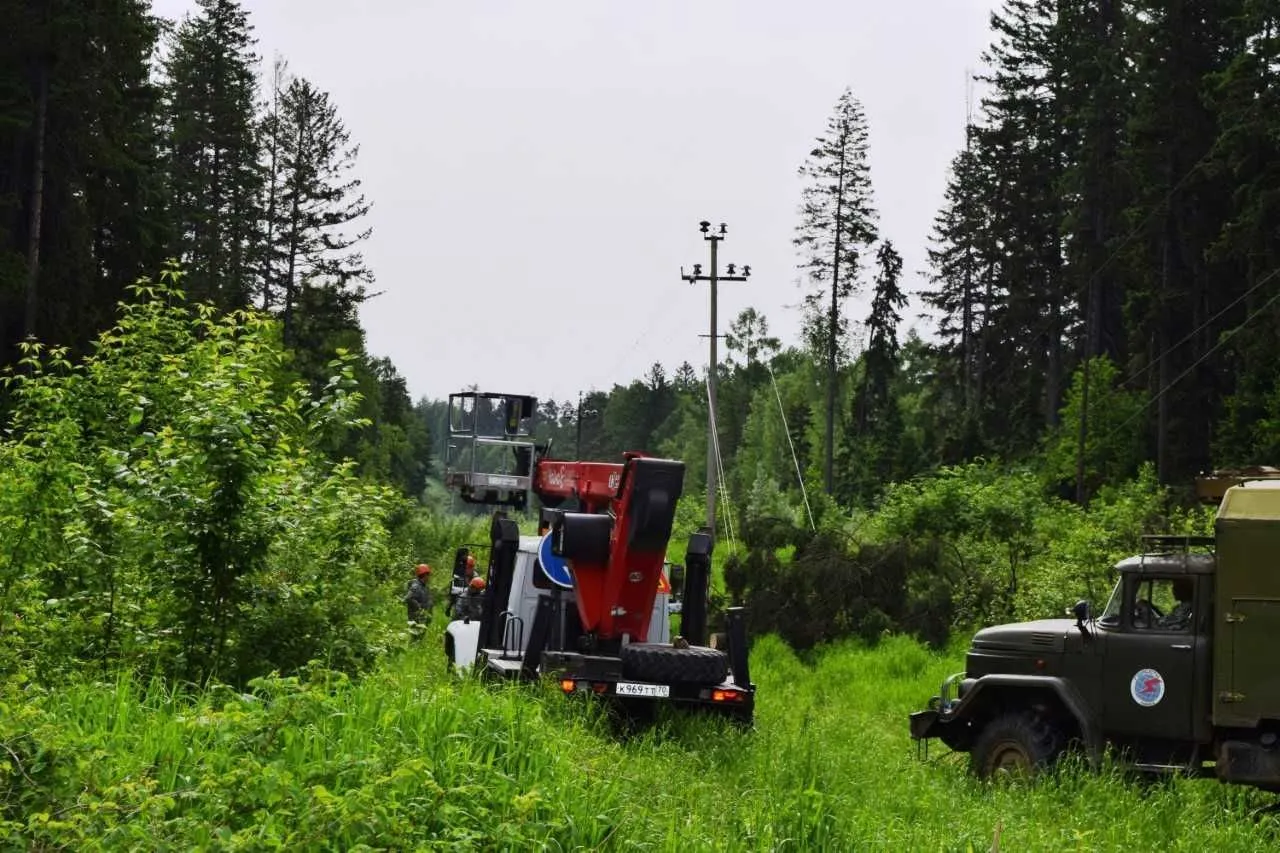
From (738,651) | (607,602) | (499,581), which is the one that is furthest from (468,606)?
(738,651)

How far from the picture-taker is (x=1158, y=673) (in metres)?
12.9

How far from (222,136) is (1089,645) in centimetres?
4376

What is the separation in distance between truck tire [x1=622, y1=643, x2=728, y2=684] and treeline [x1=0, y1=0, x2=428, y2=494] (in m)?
4.84

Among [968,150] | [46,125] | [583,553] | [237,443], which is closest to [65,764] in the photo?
[237,443]

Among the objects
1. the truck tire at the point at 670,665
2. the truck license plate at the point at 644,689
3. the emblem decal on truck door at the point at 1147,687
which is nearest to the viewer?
the truck license plate at the point at 644,689

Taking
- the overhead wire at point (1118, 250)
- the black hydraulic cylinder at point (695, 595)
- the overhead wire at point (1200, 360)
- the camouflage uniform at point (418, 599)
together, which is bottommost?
the camouflage uniform at point (418, 599)

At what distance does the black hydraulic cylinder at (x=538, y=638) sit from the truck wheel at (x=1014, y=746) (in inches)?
160

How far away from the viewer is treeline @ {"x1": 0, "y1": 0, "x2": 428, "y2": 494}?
29.3m

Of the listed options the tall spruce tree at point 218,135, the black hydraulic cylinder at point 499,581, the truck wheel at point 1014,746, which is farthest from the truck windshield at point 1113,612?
the tall spruce tree at point 218,135

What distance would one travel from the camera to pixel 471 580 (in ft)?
61.0

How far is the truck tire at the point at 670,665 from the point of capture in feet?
40.9

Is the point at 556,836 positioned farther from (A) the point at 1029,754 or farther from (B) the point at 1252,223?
(B) the point at 1252,223

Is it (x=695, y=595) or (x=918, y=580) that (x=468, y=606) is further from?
Answer: (x=918, y=580)

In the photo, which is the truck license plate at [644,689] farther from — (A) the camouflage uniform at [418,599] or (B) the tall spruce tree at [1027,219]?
(B) the tall spruce tree at [1027,219]
